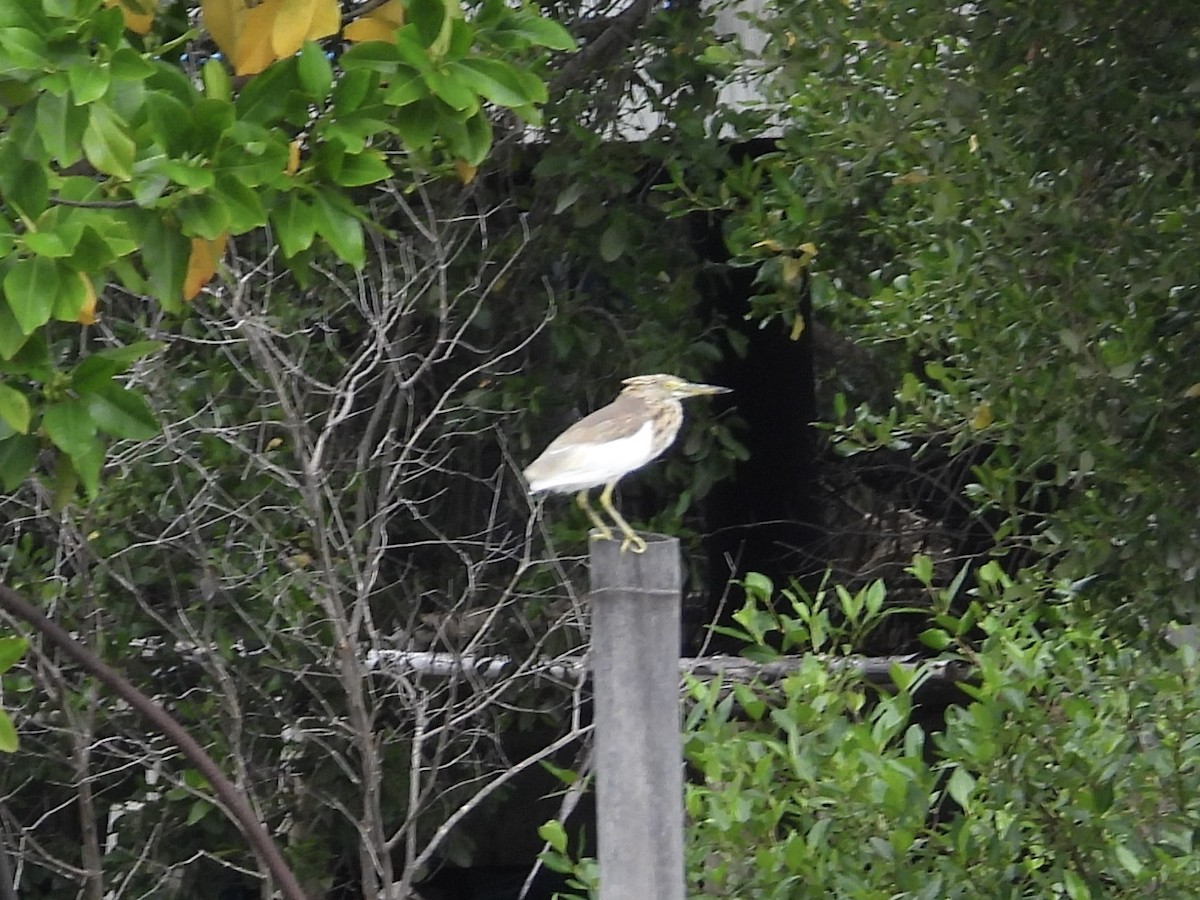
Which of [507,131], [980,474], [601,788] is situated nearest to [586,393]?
[507,131]

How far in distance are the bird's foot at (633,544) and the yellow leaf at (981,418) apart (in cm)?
143

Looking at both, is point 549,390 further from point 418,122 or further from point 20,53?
point 20,53

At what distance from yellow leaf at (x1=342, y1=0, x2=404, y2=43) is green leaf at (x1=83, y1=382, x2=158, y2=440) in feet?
2.25

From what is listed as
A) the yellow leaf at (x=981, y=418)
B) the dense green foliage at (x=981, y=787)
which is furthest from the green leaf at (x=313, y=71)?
the yellow leaf at (x=981, y=418)

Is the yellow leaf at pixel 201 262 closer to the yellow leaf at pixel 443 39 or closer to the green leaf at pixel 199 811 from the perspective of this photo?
the yellow leaf at pixel 443 39

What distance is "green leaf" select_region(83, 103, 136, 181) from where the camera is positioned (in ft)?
6.21

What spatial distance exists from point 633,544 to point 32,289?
83cm

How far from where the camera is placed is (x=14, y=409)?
79.4 inches

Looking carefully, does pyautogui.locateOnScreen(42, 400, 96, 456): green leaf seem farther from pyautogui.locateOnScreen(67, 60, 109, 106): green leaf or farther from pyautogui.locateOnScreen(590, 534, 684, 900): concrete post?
pyautogui.locateOnScreen(590, 534, 684, 900): concrete post

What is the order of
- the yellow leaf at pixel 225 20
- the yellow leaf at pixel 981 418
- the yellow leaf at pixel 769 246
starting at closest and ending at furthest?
the yellow leaf at pixel 225 20 → the yellow leaf at pixel 981 418 → the yellow leaf at pixel 769 246

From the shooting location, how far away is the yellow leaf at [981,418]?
10.8ft

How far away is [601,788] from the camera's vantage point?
6.48ft

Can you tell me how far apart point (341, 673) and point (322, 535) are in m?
0.40

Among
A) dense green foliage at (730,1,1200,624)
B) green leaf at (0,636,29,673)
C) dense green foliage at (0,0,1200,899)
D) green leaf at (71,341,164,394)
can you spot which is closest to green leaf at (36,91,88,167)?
dense green foliage at (0,0,1200,899)
